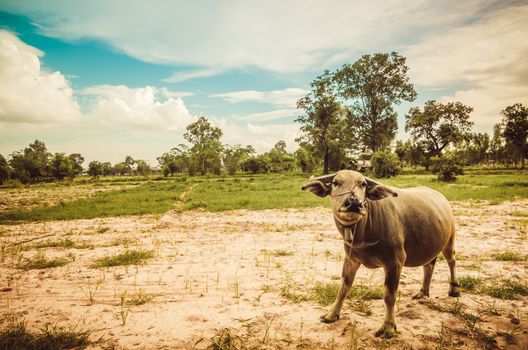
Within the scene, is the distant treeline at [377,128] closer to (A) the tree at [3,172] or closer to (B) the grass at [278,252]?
(A) the tree at [3,172]

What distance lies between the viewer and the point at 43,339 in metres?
3.64

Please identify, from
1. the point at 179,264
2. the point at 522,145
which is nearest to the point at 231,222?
the point at 179,264

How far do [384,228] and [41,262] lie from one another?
862 cm

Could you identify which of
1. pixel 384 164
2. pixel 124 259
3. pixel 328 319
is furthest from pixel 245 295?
pixel 384 164

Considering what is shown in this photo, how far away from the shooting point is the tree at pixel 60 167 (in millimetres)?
71456

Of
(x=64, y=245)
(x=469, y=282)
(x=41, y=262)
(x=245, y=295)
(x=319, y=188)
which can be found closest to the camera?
(x=319, y=188)

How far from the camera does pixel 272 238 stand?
959 centimetres

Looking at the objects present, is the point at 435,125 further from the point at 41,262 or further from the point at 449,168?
the point at 41,262

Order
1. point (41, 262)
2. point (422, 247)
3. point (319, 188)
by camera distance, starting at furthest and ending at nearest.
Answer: point (41, 262) → point (422, 247) → point (319, 188)

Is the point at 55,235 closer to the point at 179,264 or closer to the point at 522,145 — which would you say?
the point at 179,264

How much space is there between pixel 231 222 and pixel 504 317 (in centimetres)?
985

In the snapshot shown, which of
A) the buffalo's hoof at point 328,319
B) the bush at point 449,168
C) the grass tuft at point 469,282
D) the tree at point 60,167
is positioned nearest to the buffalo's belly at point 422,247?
the buffalo's hoof at point 328,319

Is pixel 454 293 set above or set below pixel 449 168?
below

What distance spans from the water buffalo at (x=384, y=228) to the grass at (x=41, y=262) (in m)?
7.22
